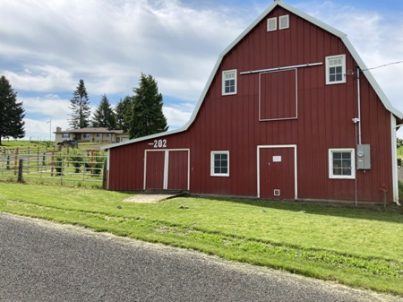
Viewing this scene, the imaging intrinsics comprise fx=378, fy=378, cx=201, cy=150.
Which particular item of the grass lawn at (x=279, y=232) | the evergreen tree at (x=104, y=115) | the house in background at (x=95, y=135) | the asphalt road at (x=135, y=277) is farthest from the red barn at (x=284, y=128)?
the evergreen tree at (x=104, y=115)

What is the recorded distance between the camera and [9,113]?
6109 centimetres

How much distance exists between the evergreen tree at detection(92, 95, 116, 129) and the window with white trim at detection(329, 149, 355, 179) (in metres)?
77.9

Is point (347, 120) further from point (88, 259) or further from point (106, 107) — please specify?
point (106, 107)

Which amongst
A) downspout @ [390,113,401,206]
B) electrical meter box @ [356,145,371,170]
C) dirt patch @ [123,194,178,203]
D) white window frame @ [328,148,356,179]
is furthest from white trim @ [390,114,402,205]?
dirt patch @ [123,194,178,203]

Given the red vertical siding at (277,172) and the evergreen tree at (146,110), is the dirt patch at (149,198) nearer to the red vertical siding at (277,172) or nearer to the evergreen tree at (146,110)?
the red vertical siding at (277,172)

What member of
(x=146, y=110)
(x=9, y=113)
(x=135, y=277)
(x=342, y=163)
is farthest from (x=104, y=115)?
(x=135, y=277)

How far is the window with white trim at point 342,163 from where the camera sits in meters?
13.4

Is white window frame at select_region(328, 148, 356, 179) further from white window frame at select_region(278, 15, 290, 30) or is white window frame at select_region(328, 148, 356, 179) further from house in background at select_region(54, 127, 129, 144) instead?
house in background at select_region(54, 127, 129, 144)

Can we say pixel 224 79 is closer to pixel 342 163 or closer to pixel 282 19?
pixel 282 19

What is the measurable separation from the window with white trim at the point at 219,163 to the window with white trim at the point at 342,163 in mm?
4191

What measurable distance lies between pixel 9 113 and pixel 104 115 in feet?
95.0

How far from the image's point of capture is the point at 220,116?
52.5 ft

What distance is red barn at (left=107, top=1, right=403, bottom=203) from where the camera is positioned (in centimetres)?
1314

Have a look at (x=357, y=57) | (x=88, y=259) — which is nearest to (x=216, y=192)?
(x=357, y=57)
